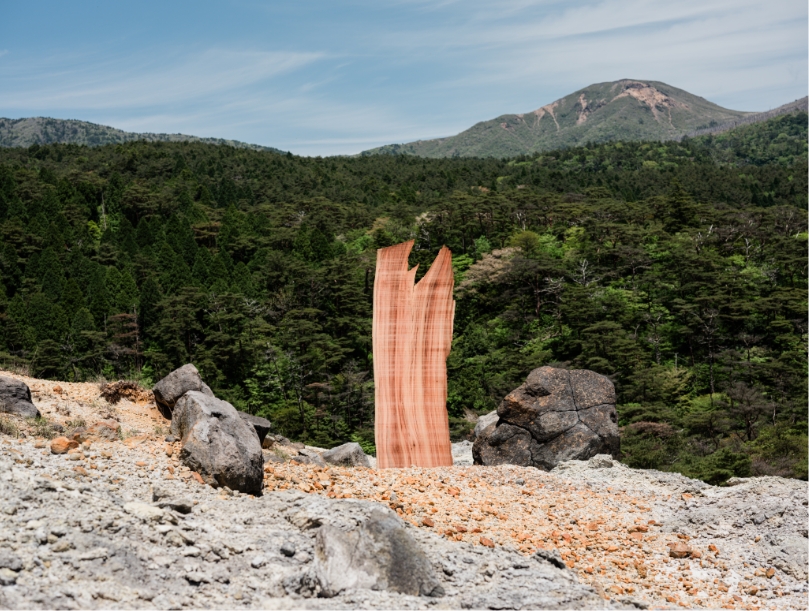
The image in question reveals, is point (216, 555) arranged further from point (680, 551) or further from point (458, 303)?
point (458, 303)

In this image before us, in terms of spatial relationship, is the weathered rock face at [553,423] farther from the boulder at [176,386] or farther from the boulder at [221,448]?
the boulder at [221,448]

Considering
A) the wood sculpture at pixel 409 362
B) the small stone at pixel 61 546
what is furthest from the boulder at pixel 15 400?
the wood sculpture at pixel 409 362

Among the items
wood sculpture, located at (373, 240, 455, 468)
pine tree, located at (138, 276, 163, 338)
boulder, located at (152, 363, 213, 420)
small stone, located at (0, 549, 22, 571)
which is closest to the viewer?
small stone, located at (0, 549, 22, 571)

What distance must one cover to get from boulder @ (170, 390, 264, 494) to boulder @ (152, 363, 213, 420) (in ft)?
9.10

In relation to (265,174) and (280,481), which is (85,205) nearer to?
(265,174)

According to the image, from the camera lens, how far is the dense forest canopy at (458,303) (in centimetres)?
2697

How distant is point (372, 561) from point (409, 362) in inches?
213

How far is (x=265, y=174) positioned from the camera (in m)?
77.2

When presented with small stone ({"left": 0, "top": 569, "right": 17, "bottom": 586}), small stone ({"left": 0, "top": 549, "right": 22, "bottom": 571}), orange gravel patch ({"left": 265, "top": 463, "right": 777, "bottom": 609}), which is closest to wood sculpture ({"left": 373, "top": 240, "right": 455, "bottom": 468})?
orange gravel patch ({"left": 265, "top": 463, "right": 777, "bottom": 609})

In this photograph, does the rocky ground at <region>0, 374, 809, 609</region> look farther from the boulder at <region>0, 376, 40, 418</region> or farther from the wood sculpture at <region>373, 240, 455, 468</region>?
the wood sculpture at <region>373, 240, 455, 468</region>

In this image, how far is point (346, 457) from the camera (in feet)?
35.1

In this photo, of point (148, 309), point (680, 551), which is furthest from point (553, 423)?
point (148, 309)

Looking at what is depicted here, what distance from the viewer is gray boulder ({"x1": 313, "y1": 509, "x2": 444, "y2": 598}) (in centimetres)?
511

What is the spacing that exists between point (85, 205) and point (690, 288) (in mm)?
44241
